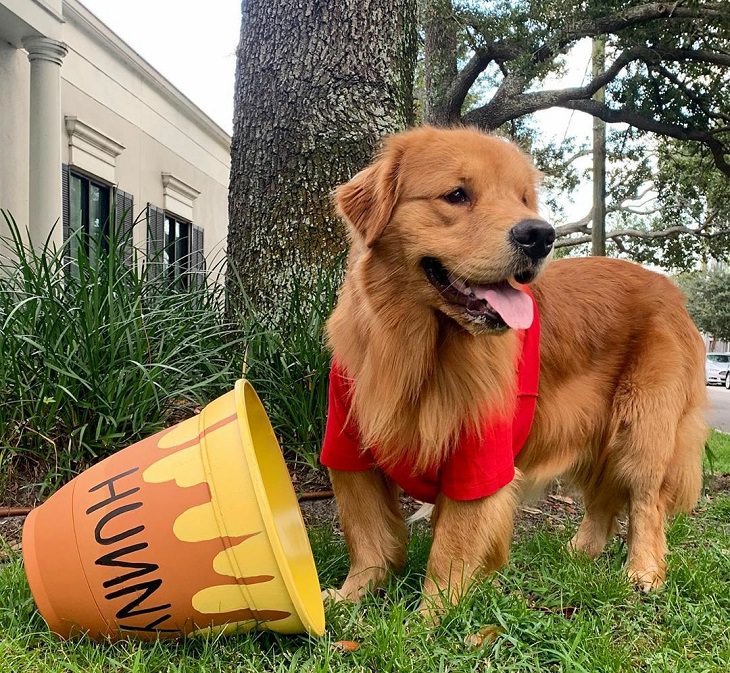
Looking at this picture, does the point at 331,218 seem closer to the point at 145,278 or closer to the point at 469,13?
the point at 145,278

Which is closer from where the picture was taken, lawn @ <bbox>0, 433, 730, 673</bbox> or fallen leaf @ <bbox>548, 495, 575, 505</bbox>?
lawn @ <bbox>0, 433, 730, 673</bbox>

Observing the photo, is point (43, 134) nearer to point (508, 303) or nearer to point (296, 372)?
point (296, 372)

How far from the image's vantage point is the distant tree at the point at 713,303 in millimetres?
42438

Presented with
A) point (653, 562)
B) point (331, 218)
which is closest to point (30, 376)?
point (331, 218)

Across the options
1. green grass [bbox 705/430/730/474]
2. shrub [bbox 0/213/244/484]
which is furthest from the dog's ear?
green grass [bbox 705/430/730/474]

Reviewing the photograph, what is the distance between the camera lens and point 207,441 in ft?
6.31

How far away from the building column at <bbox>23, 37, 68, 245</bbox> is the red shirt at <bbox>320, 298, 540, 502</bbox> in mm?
8078

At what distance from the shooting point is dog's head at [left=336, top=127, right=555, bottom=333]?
2102mm

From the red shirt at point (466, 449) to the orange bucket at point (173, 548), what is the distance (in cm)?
58

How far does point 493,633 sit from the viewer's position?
2111mm

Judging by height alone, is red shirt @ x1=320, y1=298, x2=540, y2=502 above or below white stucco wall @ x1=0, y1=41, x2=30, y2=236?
below

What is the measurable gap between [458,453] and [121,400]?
5.64 feet

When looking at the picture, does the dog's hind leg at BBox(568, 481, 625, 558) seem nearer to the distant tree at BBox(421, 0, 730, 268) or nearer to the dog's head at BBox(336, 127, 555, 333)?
the dog's head at BBox(336, 127, 555, 333)

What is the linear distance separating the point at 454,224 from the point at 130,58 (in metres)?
12.5
